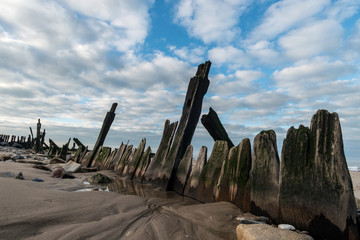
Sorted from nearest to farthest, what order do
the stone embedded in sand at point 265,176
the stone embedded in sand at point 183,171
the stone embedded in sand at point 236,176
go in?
the stone embedded in sand at point 265,176 < the stone embedded in sand at point 236,176 < the stone embedded in sand at point 183,171

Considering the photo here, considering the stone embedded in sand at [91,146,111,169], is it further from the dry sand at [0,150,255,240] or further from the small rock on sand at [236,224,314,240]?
the small rock on sand at [236,224,314,240]

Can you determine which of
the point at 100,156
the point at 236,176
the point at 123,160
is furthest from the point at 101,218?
the point at 100,156

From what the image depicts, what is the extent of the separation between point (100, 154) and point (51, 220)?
24.8 ft

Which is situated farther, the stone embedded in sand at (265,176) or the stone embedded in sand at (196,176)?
the stone embedded in sand at (196,176)

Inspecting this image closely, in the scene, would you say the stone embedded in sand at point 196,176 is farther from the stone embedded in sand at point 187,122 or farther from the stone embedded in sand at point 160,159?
the stone embedded in sand at point 160,159

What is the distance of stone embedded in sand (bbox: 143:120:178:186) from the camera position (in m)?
4.87

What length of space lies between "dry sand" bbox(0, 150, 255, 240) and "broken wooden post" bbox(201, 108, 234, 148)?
2329mm

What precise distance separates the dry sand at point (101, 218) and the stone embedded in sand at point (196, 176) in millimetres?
749

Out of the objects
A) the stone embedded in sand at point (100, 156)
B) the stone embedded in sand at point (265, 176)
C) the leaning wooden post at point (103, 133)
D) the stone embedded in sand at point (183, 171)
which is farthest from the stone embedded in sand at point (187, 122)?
the leaning wooden post at point (103, 133)

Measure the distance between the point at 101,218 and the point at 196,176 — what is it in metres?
1.94

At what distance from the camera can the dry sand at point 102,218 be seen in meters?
1.89

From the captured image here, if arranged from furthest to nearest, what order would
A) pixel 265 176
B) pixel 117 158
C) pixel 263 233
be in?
pixel 117 158 → pixel 265 176 → pixel 263 233

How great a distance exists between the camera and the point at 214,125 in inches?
201

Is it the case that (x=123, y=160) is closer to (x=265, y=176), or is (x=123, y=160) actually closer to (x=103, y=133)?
(x=103, y=133)
